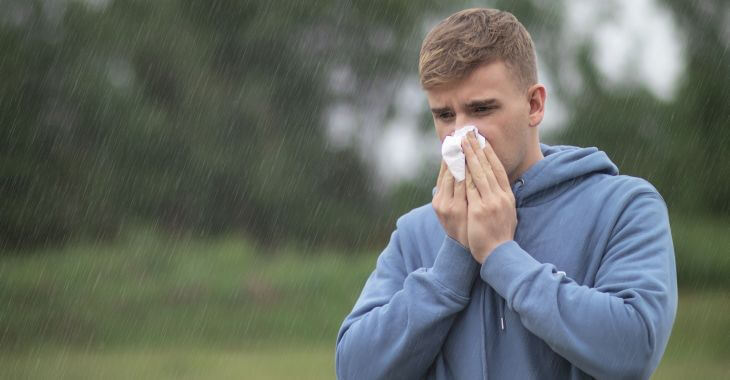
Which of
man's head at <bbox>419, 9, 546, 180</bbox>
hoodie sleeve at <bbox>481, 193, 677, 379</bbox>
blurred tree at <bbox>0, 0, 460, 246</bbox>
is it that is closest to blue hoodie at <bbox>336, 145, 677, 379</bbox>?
hoodie sleeve at <bbox>481, 193, 677, 379</bbox>

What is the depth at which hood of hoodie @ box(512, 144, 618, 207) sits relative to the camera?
8.23 ft

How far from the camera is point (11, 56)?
653 inches

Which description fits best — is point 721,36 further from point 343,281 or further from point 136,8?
point 136,8

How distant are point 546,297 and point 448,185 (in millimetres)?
425

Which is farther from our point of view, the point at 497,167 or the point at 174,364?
the point at 174,364

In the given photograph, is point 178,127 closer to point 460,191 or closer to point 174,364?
point 174,364

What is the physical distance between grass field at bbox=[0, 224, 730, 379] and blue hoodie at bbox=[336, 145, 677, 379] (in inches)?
460

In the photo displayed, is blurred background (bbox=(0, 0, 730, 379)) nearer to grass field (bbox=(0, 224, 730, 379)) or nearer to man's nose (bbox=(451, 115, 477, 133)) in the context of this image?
grass field (bbox=(0, 224, 730, 379))

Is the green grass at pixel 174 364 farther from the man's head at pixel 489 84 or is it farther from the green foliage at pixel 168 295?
the man's head at pixel 489 84

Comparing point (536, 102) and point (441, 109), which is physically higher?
point (536, 102)

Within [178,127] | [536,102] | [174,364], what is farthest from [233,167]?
[536,102]

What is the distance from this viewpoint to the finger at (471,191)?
7.80ft

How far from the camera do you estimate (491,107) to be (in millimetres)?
2465

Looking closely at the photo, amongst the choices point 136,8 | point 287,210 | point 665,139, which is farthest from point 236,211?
point 665,139
